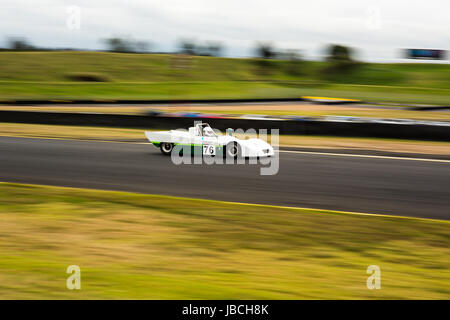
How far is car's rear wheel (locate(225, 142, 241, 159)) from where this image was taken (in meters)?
10.9

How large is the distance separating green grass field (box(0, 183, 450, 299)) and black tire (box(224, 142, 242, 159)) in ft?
12.5

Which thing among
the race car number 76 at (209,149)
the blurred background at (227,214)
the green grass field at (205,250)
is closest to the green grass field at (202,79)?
the blurred background at (227,214)

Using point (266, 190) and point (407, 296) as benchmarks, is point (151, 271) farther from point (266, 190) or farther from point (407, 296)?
point (266, 190)

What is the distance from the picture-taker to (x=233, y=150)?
10.9m

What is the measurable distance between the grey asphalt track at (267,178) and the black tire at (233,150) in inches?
27.0

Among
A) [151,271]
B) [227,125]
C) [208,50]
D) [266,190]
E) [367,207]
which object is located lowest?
[151,271]

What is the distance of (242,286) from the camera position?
410cm

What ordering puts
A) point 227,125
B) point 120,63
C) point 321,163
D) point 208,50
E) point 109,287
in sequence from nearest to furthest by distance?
point 109,287, point 321,163, point 227,125, point 120,63, point 208,50

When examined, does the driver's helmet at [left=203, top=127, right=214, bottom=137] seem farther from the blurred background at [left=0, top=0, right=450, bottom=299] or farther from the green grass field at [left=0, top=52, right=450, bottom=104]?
the green grass field at [left=0, top=52, right=450, bottom=104]
